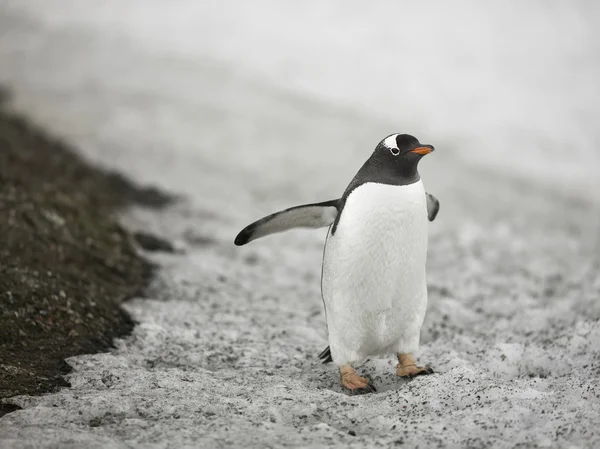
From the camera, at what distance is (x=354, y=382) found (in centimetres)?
370

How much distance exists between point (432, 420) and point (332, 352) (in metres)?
0.95

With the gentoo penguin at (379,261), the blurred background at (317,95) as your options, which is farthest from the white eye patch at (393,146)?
the blurred background at (317,95)

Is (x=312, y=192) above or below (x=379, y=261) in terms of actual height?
below

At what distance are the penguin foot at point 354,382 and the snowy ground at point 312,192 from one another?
128 millimetres

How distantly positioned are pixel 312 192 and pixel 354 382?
7.38m

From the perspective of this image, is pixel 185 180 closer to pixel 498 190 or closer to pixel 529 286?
pixel 498 190

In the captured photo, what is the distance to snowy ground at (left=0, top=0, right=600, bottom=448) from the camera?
3152mm

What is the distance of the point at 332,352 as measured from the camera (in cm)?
390

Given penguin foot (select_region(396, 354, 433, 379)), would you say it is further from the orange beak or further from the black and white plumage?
the orange beak

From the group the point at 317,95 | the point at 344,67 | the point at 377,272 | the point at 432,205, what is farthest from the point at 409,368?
the point at 344,67

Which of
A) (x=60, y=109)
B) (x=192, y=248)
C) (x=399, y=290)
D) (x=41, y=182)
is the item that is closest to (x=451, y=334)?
(x=399, y=290)

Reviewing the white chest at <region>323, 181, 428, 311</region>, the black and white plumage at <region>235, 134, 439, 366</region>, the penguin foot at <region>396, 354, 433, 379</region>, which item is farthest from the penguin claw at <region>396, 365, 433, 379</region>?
the white chest at <region>323, 181, 428, 311</region>

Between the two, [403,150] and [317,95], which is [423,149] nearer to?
[403,150]

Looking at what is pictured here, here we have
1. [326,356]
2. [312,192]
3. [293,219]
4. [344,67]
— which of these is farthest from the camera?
[344,67]
